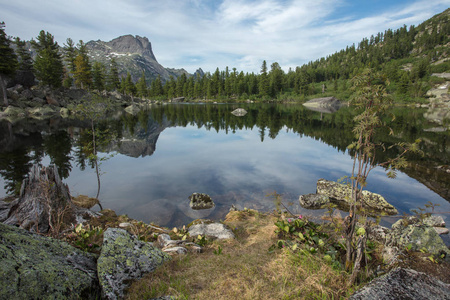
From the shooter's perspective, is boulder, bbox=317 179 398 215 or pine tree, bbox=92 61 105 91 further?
pine tree, bbox=92 61 105 91

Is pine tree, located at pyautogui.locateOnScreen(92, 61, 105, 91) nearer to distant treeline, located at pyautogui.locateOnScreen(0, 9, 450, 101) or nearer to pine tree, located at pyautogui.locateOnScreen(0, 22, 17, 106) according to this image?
distant treeline, located at pyautogui.locateOnScreen(0, 9, 450, 101)

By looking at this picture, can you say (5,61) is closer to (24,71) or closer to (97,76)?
(24,71)

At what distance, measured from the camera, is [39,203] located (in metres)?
7.33

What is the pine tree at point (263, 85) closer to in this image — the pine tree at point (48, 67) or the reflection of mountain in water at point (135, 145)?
the pine tree at point (48, 67)

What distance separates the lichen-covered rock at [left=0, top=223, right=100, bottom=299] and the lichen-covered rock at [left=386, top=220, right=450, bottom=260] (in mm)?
6543

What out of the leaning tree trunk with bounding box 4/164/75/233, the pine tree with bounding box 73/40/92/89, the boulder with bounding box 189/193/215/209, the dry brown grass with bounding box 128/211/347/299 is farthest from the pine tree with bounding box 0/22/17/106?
the dry brown grass with bounding box 128/211/347/299

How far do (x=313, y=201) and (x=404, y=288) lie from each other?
8185 mm

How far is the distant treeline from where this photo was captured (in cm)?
6681

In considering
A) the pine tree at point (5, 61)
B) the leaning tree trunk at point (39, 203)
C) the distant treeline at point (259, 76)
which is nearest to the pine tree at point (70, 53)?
the distant treeline at point (259, 76)

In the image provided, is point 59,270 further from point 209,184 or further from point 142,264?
point 209,184

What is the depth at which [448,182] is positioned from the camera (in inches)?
523

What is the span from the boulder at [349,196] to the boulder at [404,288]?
7301mm

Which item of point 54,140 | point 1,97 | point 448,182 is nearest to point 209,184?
point 448,182

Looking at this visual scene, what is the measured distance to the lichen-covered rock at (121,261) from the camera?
3.90 metres
